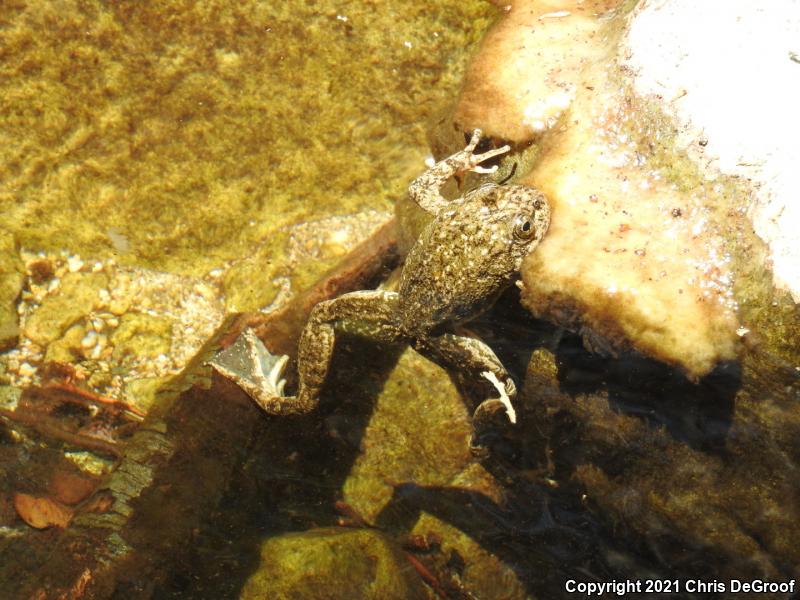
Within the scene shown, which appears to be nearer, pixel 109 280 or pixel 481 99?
pixel 481 99

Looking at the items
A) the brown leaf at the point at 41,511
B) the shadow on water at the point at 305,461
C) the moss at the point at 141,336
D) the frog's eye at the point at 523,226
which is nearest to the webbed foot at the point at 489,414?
the shadow on water at the point at 305,461

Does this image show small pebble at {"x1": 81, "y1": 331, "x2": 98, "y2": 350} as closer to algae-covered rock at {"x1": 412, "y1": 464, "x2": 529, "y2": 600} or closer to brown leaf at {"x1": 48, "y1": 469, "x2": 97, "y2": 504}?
brown leaf at {"x1": 48, "y1": 469, "x2": 97, "y2": 504}

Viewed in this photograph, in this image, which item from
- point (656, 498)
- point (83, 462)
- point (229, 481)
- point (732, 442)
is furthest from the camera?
point (83, 462)

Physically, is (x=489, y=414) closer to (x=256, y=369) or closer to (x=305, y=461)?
(x=305, y=461)

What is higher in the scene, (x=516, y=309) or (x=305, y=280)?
A: (x=516, y=309)

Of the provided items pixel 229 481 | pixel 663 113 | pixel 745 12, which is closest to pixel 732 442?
pixel 663 113

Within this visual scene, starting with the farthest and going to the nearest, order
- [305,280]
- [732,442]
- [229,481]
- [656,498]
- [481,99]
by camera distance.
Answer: [305,280] → [229,481] → [481,99] → [656,498] → [732,442]

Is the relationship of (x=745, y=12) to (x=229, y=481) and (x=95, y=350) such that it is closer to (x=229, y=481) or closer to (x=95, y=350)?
(x=229, y=481)

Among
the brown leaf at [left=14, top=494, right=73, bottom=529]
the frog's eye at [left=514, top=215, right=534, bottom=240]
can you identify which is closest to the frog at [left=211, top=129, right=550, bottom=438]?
the frog's eye at [left=514, top=215, right=534, bottom=240]
